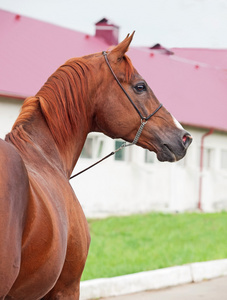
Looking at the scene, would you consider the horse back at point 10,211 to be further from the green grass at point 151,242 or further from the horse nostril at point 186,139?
the green grass at point 151,242

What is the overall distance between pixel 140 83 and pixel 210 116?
666 inches

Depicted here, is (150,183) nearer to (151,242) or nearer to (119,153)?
(119,153)

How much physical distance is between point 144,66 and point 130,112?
54.0ft

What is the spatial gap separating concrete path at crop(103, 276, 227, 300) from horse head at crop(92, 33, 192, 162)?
3.07 metres

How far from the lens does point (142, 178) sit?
17359 mm

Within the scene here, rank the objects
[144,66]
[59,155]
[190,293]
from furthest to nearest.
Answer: [144,66] < [190,293] < [59,155]

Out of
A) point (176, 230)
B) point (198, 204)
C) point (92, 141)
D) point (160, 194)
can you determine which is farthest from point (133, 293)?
point (198, 204)

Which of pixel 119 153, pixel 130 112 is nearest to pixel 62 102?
pixel 130 112

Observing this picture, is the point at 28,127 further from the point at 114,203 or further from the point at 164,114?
the point at 114,203

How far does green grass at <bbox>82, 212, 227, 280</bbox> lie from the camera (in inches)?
314

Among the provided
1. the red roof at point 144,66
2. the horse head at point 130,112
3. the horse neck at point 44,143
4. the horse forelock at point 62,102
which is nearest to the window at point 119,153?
the red roof at point 144,66

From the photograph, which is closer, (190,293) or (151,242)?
(190,293)

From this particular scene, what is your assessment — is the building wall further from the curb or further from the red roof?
the curb

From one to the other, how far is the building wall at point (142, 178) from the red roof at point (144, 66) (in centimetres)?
74
